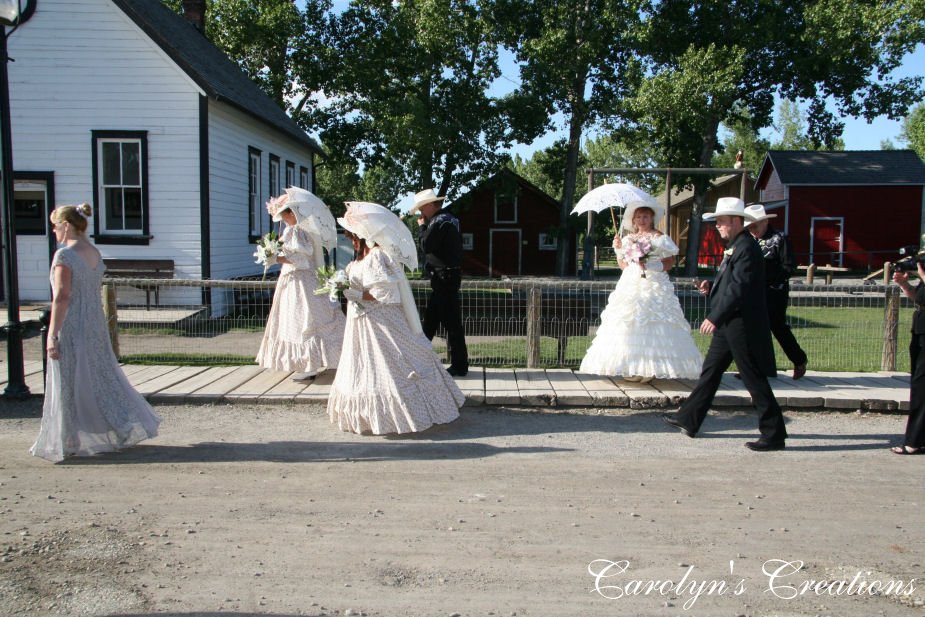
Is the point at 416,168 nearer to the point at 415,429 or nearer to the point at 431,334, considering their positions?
the point at 431,334

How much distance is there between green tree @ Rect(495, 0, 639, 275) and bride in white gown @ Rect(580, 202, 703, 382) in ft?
88.1

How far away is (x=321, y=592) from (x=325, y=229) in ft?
17.8

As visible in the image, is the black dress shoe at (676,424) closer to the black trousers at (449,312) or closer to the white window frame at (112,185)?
the black trousers at (449,312)

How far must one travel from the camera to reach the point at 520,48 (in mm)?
35031

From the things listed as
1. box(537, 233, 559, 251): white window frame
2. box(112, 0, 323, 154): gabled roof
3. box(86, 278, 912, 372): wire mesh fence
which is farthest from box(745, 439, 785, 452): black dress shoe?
box(537, 233, 559, 251): white window frame

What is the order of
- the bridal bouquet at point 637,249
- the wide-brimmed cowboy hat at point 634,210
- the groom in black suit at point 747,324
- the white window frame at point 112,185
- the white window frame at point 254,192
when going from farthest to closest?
the white window frame at point 254,192, the white window frame at point 112,185, the wide-brimmed cowboy hat at point 634,210, the bridal bouquet at point 637,249, the groom in black suit at point 747,324

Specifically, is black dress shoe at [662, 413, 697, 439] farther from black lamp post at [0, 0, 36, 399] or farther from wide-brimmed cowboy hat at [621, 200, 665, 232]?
black lamp post at [0, 0, 36, 399]

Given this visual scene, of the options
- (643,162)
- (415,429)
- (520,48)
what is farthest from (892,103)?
(643,162)

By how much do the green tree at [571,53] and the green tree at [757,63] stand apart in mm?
1573

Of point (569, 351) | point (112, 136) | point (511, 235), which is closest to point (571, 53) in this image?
point (511, 235)

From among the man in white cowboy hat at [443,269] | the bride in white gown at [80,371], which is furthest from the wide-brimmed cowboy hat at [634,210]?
the bride in white gown at [80,371]

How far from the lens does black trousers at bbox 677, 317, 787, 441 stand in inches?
246

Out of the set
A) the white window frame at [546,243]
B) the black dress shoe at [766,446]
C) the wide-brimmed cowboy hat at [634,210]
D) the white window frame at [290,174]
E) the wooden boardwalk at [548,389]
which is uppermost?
the white window frame at [290,174]

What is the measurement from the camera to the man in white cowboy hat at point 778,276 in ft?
27.3
